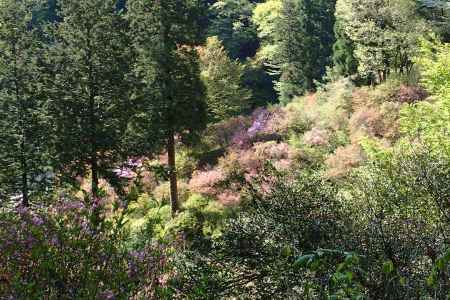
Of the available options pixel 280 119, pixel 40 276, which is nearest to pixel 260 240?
pixel 40 276

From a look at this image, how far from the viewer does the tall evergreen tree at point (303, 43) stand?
41406 millimetres

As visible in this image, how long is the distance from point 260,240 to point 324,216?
46.0 inches

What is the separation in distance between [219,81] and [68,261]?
1283 inches

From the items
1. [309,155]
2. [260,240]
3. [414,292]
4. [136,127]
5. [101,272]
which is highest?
[101,272]

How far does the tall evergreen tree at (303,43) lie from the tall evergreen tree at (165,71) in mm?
19375

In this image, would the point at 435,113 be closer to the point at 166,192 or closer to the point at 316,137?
the point at 316,137

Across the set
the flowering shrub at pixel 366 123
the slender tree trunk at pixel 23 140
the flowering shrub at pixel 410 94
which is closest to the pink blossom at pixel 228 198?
the flowering shrub at pixel 366 123

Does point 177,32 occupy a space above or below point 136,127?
above

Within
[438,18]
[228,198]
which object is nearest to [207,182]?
[228,198]

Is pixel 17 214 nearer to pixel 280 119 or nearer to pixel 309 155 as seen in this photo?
pixel 309 155

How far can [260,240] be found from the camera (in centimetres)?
814

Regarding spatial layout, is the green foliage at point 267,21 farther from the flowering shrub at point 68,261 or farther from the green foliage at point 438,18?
the flowering shrub at point 68,261

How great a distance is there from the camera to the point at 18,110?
19938mm

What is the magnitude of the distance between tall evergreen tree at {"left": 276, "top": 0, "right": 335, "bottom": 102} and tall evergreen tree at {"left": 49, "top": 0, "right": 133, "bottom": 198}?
903 inches
